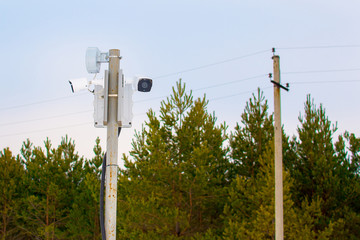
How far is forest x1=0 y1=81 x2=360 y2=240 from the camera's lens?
20969 millimetres

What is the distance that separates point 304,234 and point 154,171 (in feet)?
Result: 23.8

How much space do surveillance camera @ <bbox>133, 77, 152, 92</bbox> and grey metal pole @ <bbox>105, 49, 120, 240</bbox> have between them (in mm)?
203

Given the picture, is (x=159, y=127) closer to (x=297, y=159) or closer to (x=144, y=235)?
(x=144, y=235)

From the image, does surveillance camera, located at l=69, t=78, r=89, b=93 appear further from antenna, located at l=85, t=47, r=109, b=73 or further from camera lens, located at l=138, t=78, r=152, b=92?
camera lens, located at l=138, t=78, r=152, b=92

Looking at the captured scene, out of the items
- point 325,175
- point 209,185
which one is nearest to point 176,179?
point 209,185

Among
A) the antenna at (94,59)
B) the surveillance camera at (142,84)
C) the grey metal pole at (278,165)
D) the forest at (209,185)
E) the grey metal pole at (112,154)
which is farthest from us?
the forest at (209,185)

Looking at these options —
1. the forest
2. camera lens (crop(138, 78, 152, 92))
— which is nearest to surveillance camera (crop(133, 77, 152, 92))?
camera lens (crop(138, 78, 152, 92))

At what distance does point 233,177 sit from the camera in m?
25.9

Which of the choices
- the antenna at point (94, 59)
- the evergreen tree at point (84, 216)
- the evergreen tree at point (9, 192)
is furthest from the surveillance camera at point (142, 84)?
the evergreen tree at point (9, 192)

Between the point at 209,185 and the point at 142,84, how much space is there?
19405 millimetres

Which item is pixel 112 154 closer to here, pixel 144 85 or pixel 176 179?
pixel 144 85

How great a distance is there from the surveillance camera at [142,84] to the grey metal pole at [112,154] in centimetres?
20

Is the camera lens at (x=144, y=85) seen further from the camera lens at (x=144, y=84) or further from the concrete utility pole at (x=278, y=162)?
the concrete utility pole at (x=278, y=162)

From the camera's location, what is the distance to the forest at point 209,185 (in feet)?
68.8
